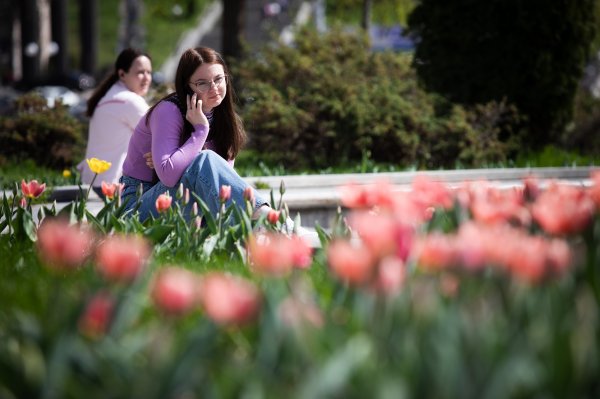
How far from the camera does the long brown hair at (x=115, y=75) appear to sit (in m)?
7.48

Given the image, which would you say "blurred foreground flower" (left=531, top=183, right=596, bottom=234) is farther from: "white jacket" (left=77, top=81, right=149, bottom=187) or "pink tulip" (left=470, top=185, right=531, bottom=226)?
"white jacket" (left=77, top=81, right=149, bottom=187)

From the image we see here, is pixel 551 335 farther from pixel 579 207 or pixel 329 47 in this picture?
pixel 329 47

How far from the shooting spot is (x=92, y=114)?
7816 millimetres

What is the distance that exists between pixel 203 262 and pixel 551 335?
2261 mm

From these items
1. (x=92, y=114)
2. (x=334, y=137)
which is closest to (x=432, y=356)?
(x=92, y=114)

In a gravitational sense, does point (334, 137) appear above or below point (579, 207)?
below

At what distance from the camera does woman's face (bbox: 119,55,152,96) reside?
7.46 m

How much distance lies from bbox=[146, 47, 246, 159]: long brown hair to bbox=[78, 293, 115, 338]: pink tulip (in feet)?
10.8

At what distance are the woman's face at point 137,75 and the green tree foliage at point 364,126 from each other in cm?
259

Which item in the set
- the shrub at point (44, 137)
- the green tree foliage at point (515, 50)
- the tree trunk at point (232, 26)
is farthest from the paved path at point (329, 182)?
the tree trunk at point (232, 26)

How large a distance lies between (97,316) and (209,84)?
11.3 feet

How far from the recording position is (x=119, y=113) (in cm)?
732

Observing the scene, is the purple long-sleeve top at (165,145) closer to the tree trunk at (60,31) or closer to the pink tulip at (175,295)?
the pink tulip at (175,295)

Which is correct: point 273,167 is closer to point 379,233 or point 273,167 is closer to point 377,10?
point 379,233
